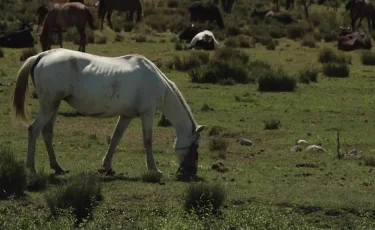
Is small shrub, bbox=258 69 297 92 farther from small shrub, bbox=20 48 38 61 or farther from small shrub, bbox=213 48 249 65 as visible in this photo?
small shrub, bbox=20 48 38 61

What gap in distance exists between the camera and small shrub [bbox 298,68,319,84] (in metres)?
27.3

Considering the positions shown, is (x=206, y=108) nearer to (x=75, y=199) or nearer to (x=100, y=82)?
(x=100, y=82)

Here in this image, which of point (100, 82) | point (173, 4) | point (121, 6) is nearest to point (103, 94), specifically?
point (100, 82)

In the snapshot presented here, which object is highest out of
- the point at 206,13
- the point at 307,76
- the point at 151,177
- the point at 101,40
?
the point at 151,177

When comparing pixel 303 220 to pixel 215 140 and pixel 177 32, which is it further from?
pixel 177 32

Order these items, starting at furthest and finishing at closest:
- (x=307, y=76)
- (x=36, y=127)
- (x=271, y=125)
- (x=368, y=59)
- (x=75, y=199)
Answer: (x=368, y=59)
(x=307, y=76)
(x=271, y=125)
(x=36, y=127)
(x=75, y=199)

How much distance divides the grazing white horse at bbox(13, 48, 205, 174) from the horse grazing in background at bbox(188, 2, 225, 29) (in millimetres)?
30891

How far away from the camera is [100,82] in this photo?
13.9m

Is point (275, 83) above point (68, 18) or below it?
below

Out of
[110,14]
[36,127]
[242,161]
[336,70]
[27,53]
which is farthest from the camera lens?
[110,14]

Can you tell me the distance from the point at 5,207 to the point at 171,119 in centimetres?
344

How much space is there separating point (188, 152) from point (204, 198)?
246cm

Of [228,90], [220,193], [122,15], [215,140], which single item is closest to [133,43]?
[228,90]

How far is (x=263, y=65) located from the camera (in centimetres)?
2969
